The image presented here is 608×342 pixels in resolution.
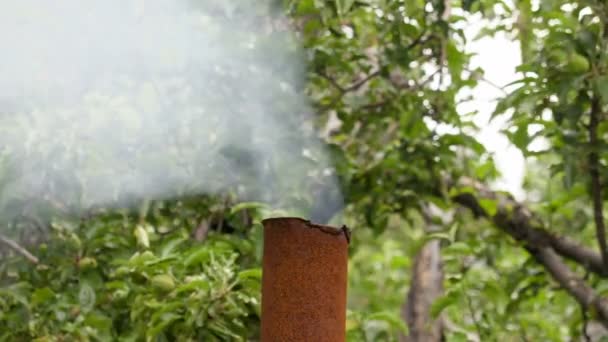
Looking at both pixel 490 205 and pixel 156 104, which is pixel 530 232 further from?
pixel 156 104

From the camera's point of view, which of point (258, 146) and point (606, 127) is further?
point (258, 146)

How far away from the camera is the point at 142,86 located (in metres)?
2.79

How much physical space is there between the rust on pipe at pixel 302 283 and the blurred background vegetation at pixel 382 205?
576 millimetres

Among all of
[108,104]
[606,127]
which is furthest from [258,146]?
[606,127]

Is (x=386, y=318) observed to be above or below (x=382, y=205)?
below

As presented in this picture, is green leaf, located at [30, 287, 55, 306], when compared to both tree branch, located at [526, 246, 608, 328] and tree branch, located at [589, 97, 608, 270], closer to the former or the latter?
tree branch, located at [589, 97, 608, 270]

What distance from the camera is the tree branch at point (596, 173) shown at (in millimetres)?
2359

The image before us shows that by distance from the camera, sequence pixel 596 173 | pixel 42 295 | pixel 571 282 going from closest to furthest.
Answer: pixel 42 295, pixel 596 173, pixel 571 282

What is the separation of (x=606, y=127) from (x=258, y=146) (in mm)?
1082

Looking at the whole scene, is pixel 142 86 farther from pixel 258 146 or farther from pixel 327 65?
pixel 327 65

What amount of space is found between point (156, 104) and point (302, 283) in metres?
1.45

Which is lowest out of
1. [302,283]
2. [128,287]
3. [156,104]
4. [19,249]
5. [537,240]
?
[302,283]

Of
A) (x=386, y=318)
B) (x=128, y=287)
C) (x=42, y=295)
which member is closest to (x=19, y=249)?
(x=42, y=295)

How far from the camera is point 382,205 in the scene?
3230 mm
